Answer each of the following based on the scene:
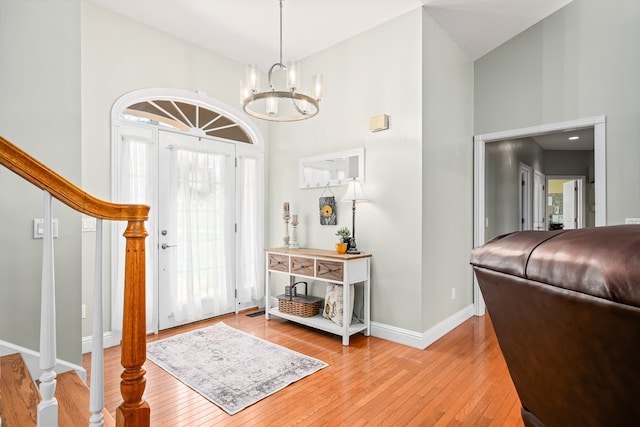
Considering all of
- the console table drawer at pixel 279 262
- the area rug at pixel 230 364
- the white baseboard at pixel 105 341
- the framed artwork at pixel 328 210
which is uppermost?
the framed artwork at pixel 328 210

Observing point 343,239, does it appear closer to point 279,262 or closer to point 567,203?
point 279,262

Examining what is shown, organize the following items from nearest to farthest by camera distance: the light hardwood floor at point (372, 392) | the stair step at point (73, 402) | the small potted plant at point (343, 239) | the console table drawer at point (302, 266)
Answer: the stair step at point (73, 402) → the light hardwood floor at point (372, 392) → the small potted plant at point (343, 239) → the console table drawer at point (302, 266)

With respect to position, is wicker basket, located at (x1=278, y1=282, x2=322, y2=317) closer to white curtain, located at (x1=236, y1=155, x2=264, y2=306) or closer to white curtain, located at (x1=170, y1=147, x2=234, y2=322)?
white curtain, located at (x1=236, y1=155, x2=264, y2=306)

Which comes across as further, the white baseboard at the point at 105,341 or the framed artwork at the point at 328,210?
the framed artwork at the point at 328,210

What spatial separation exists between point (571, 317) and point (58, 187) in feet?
4.93

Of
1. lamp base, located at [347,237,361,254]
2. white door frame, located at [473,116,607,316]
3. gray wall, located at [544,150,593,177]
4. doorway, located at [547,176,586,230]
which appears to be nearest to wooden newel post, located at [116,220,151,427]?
lamp base, located at [347,237,361,254]

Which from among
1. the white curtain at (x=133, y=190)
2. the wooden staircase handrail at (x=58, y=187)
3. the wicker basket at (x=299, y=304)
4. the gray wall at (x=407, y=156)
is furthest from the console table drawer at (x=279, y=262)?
the wooden staircase handrail at (x=58, y=187)

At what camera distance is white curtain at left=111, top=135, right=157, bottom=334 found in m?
3.24

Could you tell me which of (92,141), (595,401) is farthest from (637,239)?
(92,141)

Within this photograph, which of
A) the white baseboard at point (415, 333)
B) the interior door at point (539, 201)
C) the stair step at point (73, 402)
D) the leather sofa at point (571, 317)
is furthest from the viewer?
the interior door at point (539, 201)

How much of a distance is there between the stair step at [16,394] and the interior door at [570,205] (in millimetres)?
8458

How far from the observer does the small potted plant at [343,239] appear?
137 inches

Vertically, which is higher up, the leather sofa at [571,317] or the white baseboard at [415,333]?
the leather sofa at [571,317]

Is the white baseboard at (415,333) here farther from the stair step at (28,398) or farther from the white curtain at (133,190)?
the stair step at (28,398)
